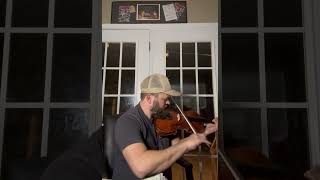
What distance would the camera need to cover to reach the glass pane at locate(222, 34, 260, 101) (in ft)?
7.00

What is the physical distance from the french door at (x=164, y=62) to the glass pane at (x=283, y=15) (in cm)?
91

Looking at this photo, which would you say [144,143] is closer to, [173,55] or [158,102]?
[158,102]

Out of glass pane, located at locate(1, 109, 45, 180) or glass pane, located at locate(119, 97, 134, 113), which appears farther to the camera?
glass pane, located at locate(119, 97, 134, 113)

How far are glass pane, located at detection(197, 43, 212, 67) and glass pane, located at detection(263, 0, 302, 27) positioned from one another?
937mm

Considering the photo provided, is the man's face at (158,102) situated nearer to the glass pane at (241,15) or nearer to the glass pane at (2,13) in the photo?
the glass pane at (241,15)

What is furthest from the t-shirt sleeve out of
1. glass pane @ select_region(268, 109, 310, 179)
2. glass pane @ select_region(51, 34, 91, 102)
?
glass pane @ select_region(268, 109, 310, 179)

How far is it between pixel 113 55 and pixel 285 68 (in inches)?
53.2

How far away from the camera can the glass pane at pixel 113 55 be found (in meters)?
3.00

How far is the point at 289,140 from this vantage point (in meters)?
2.18

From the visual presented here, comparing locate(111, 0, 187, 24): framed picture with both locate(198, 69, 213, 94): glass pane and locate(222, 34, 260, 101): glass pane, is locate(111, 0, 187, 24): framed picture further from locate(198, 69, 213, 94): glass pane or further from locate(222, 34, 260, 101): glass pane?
locate(222, 34, 260, 101): glass pane

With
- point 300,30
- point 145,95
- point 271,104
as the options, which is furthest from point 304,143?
point 145,95

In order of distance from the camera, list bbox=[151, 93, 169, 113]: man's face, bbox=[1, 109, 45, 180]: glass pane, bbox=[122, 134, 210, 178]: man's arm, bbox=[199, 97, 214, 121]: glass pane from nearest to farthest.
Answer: bbox=[122, 134, 210, 178]: man's arm, bbox=[151, 93, 169, 113]: man's face, bbox=[1, 109, 45, 180]: glass pane, bbox=[199, 97, 214, 121]: glass pane

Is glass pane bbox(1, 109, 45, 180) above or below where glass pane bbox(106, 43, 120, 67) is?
below

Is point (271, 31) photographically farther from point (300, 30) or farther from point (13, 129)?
point (13, 129)
